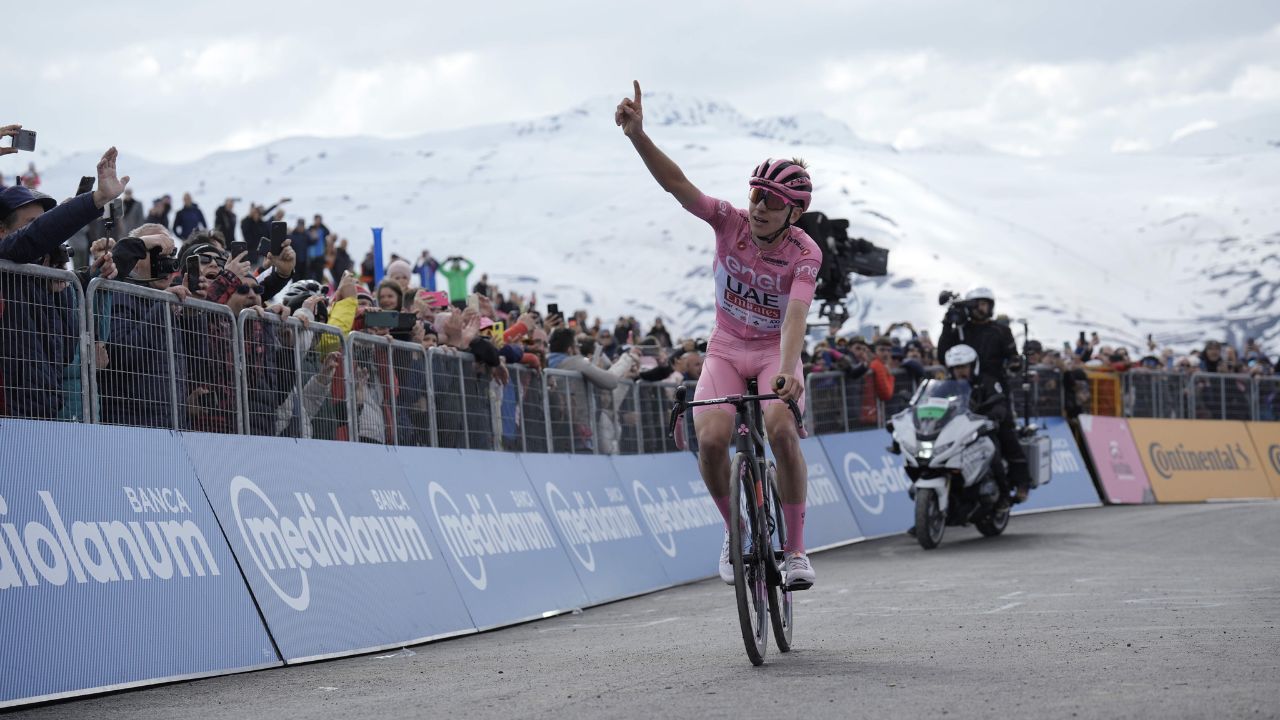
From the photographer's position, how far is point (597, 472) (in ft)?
47.3

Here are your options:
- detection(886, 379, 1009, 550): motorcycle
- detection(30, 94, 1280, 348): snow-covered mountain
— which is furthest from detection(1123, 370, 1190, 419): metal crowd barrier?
detection(30, 94, 1280, 348): snow-covered mountain

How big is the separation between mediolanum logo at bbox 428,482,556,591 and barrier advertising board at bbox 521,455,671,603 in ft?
1.21

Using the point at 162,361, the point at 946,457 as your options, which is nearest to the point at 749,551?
the point at 162,361

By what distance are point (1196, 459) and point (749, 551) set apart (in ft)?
68.2

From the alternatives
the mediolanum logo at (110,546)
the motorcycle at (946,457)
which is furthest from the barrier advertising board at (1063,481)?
the mediolanum logo at (110,546)

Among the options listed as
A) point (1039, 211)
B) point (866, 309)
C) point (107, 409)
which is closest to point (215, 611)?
point (107, 409)

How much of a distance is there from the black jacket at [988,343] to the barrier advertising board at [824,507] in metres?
1.94

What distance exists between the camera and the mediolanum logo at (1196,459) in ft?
86.3

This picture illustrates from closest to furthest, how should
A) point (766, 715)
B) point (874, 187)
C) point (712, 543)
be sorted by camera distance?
point (766, 715), point (712, 543), point (874, 187)

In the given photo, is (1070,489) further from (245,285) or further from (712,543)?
(245,285)

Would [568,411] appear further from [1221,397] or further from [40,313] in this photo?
[1221,397]

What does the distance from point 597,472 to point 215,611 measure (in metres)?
6.33

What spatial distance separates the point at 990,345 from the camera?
18172mm

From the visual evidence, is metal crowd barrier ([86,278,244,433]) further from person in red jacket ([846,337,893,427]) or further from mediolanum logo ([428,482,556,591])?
person in red jacket ([846,337,893,427])
